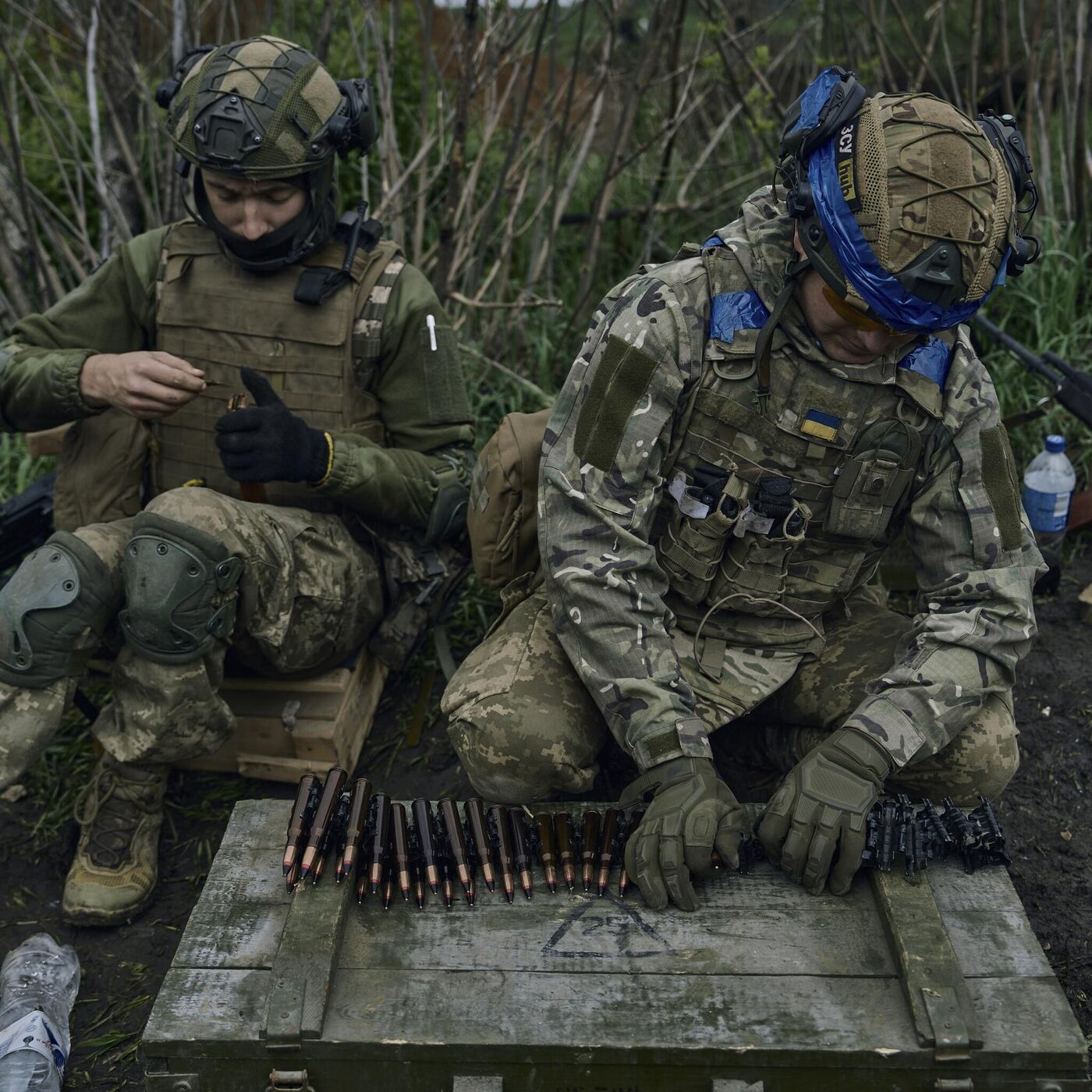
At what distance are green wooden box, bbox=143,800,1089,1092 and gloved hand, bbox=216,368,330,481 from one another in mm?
1367

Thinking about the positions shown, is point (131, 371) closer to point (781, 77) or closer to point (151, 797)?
point (151, 797)

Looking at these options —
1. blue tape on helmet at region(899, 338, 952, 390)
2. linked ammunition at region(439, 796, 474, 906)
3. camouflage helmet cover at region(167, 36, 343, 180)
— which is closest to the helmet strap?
blue tape on helmet at region(899, 338, 952, 390)

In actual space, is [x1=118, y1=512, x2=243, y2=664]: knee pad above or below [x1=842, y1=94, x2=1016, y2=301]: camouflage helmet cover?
below

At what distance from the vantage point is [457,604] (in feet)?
→ 17.2

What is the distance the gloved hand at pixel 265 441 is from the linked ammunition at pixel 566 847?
4.56ft

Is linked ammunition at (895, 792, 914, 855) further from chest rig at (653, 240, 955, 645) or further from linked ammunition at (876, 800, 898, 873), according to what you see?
chest rig at (653, 240, 955, 645)

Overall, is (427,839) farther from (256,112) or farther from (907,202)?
(256,112)

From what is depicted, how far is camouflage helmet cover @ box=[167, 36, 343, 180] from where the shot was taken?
12.8ft

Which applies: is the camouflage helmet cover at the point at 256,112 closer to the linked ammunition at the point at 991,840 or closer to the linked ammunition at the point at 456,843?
the linked ammunition at the point at 456,843

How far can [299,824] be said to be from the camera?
130 inches

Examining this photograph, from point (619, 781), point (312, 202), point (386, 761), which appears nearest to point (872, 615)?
point (619, 781)

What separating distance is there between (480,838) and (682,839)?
0.54 meters

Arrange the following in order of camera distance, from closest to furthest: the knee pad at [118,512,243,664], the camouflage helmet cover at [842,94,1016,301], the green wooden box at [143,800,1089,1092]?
1. the green wooden box at [143,800,1089,1092]
2. the camouflage helmet cover at [842,94,1016,301]
3. the knee pad at [118,512,243,664]

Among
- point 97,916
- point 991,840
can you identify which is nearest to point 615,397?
point 991,840
